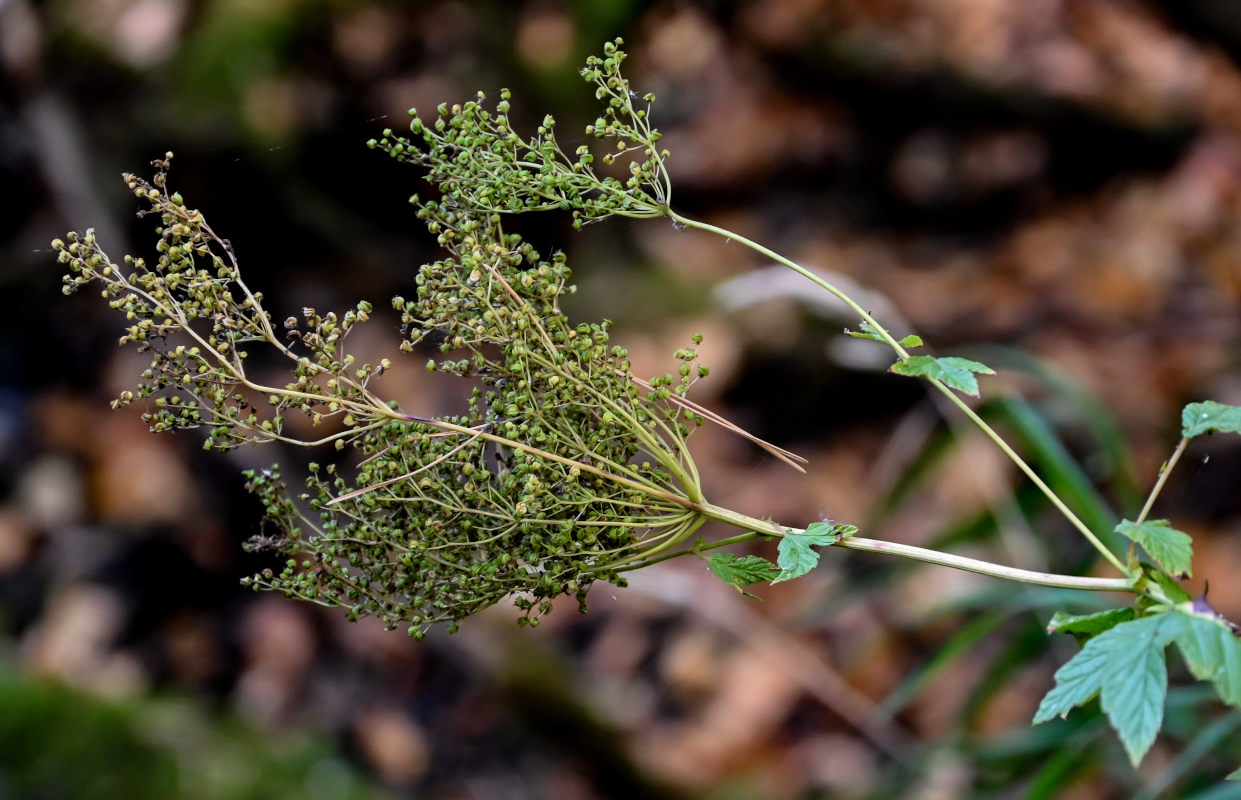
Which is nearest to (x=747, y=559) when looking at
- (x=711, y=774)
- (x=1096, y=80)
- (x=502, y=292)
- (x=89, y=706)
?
(x=502, y=292)

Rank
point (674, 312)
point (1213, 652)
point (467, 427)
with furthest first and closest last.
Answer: point (674, 312) < point (467, 427) < point (1213, 652)

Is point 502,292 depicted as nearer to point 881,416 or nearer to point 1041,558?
point 1041,558

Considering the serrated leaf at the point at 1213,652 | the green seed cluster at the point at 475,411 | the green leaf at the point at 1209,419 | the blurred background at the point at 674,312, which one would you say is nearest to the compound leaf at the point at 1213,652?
the serrated leaf at the point at 1213,652

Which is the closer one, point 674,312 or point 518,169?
point 518,169

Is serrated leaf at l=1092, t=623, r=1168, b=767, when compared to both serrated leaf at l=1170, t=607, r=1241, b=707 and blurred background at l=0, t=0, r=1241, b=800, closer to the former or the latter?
serrated leaf at l=1170, t=607, r=1241, b=707

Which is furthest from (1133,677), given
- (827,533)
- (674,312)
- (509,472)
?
(674,312)

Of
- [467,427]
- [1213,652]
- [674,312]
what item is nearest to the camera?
[1213,652]

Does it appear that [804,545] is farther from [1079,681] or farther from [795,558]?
[1079,681]

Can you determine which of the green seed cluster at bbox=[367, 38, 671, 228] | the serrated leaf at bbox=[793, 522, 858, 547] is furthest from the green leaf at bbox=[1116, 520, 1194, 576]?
the green seed cluster at bbox=[367, 38, 671, 228]
